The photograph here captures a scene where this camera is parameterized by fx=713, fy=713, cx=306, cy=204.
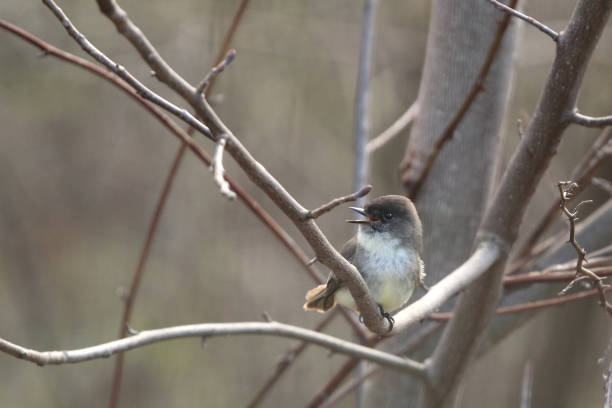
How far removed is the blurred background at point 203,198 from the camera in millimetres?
7633

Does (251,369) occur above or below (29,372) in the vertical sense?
below

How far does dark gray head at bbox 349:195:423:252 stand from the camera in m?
3.00

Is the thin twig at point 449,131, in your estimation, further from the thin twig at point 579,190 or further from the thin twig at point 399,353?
the thin twig at point 399,353

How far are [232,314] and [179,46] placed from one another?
3401mm

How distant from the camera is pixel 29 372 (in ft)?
28.5

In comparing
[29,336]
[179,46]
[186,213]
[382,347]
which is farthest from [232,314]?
[382,347]

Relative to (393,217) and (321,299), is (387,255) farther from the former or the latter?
(321,299)

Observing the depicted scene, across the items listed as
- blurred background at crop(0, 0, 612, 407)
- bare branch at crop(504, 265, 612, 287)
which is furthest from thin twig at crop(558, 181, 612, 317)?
blurred background at crop(0, 0, 612, 407)

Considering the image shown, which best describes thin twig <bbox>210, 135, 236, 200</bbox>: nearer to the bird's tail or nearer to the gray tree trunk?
the bird's tail

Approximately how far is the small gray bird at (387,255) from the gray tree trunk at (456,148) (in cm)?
59

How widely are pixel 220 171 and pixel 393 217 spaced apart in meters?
1.84

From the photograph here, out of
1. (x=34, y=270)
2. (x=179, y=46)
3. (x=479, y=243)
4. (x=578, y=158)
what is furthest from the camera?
(x=34, y=270)

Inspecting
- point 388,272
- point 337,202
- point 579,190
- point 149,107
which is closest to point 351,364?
point 388,272

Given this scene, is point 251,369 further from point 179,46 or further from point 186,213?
point 179,46
